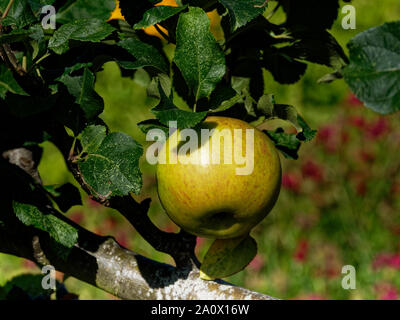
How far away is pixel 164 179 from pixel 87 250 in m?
0.23

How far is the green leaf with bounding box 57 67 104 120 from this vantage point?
705mm

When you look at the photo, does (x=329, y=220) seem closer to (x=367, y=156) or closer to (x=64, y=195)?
(x=367, y=156)

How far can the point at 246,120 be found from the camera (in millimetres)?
818

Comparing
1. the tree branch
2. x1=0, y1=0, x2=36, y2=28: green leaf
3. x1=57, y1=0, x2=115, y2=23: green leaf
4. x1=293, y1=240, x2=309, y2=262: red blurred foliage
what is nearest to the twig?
x1=0, y1=0, x2=36, y2=28: green leaf

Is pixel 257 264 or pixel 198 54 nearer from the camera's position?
pixel 198 54

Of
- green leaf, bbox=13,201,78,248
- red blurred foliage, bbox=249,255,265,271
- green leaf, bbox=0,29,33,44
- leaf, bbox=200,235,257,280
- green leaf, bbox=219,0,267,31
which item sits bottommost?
red blurred foliage, bbox=249,255,265,271

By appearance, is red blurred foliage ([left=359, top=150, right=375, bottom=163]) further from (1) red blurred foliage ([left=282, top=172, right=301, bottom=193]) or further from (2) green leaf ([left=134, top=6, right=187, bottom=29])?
(2) green leaf ([left=134, top=6, right=187, bottom=29])

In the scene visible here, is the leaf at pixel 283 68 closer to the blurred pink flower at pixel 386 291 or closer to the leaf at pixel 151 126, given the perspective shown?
the leaf at pixel 151 126

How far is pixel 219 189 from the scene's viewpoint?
709 mm

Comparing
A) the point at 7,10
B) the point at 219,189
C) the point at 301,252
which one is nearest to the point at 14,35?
the point at 7,10

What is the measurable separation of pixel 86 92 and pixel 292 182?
2152mm

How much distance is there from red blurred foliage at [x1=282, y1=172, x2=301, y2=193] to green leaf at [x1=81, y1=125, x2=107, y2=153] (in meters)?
2.15

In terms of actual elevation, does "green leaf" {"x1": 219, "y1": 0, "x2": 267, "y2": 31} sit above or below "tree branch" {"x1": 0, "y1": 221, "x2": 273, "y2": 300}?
above
